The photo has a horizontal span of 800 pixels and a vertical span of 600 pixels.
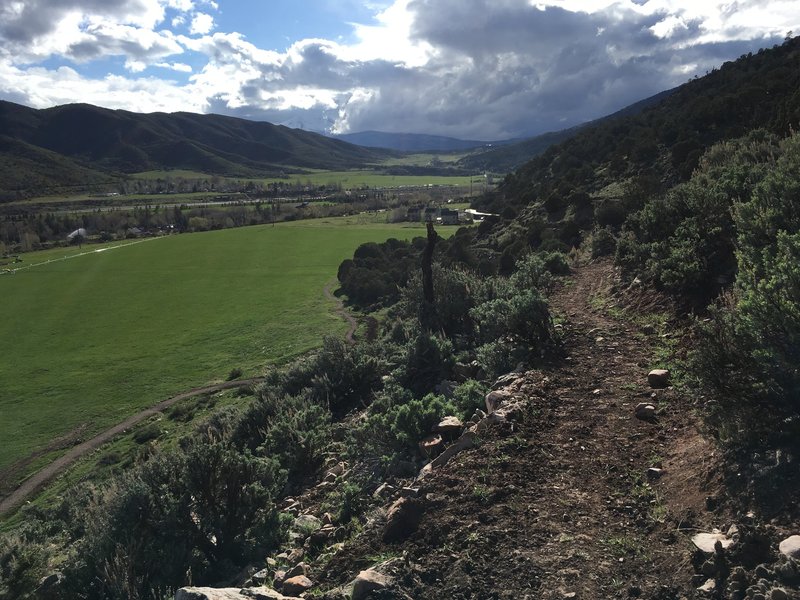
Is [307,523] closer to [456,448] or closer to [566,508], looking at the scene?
[456,448]

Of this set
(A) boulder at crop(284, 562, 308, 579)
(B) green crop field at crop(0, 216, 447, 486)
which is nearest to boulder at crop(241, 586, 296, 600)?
(A) boulder at crop(284, 562, 308, 579)

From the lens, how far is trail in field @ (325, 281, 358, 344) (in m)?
29.2

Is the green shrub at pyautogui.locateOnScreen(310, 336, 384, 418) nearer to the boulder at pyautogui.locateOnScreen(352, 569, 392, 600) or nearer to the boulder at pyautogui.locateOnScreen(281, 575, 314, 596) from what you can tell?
the boulder at pyautogui.locateOnScreen(281, 575, 314, 596)

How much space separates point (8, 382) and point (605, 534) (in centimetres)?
3211

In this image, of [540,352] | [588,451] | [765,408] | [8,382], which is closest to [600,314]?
[540,352]

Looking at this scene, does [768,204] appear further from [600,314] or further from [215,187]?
[215,187]

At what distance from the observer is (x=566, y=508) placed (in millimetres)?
4973

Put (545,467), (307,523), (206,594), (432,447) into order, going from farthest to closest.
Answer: (432,447) < (307,523) < (545,467) < (206,594)

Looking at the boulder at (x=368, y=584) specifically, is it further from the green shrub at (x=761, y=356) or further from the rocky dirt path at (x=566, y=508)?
the green shrub at (x=761, y=356)

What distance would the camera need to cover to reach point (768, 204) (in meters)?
6.61

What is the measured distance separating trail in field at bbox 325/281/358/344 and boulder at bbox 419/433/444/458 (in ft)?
62.4

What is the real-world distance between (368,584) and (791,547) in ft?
9.76

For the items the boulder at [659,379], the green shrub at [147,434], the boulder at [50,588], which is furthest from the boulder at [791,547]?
the green shrub at [147,434]

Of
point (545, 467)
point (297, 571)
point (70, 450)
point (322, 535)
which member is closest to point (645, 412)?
point (545, 467)
